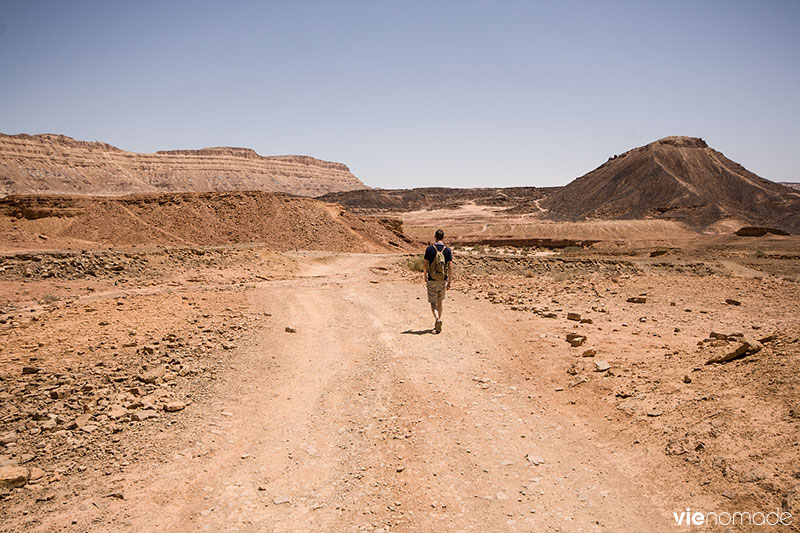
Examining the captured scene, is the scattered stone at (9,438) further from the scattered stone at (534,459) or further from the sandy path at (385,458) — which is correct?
the scattered stone at (534,459)

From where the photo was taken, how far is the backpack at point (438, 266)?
33.4 feet

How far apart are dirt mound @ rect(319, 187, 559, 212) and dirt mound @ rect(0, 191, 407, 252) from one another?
66.2 meters

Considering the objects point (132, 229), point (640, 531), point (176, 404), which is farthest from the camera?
point (132, 229)

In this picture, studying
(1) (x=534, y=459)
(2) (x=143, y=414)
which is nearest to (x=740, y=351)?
(1) (x=534, y=459)

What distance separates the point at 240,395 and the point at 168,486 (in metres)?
2.35

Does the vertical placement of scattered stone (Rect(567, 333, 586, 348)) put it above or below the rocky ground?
above

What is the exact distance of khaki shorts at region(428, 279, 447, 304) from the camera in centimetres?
1027

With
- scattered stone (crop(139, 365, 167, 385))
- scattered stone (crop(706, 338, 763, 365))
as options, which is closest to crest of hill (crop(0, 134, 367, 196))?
scattered stone (crop(139, 365, 167, 385))

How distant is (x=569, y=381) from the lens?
716cm

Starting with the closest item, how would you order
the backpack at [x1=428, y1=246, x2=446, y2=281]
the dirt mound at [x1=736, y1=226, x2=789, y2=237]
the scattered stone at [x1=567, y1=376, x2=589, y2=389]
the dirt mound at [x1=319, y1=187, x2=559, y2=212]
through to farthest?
the scattered stone at [x1=567, y1=376, x2=589, y2=389] < the backpack at [x1=428, y1=246, x2=446, y2=281] < the dirt mound at [x1=736, y1=226, x2=789, y2=237] < the dirt mound at [x1=319, y1=187, x2=559, y2=212]

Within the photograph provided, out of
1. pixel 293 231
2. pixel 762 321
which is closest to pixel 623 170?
pixel 293 231

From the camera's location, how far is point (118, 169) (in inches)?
4813

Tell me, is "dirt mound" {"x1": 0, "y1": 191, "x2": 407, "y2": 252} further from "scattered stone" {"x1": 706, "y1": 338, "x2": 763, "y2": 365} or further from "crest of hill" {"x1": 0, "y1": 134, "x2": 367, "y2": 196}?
"crest of hill" {"x1": 0, "y1": 134, "x2": 367, "y2": 196}

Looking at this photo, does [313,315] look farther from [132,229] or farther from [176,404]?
[132,229]
